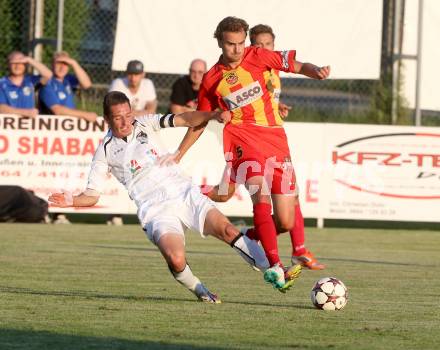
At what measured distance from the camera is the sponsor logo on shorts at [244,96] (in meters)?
9.52

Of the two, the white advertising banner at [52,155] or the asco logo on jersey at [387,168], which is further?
the asco logo on jersey at [387,168]

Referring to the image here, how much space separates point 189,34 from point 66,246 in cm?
589

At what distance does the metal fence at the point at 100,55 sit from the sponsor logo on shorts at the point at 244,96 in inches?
342

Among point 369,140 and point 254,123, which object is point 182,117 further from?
point 369,140

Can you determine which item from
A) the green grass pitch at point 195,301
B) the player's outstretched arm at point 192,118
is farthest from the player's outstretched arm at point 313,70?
the green grass pitch at point 195,301

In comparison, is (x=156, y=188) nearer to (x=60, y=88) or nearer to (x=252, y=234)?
(x=252, y=234)

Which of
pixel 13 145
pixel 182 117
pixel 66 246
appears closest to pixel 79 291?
pixel 182 117

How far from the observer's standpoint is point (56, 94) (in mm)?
16156

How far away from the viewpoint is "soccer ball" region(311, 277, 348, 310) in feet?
25.7

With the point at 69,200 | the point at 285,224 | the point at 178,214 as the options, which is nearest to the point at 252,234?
the point at 285,224

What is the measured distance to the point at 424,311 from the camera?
7867 mm

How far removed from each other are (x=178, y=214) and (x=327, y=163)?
316 inches

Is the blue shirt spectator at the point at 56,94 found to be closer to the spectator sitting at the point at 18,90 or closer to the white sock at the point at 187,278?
the spectator sitting at the point at 18,90

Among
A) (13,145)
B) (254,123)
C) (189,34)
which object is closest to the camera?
(254,123)
